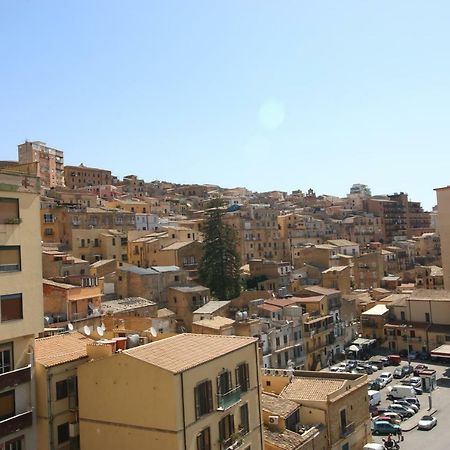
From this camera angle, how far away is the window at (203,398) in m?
20.3

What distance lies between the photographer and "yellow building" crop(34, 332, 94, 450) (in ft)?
69.2

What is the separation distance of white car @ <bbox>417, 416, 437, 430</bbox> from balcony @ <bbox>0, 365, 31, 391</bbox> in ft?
100

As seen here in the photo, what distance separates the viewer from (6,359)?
20172 mm

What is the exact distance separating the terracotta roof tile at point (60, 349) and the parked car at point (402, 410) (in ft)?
94.5

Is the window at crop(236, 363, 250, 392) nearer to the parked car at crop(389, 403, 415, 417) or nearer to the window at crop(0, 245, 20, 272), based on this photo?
the window at crop(0, 245, 20, 272)

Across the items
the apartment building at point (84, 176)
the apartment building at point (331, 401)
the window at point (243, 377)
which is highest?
the apartment building at point (84, 176)

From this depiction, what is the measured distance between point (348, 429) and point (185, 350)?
14.1m

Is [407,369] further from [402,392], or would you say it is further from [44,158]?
[44,158]

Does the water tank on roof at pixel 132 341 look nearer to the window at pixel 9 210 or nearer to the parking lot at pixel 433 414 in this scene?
the window at pixel 9 210

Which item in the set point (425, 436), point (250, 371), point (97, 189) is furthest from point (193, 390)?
point (97, 189)

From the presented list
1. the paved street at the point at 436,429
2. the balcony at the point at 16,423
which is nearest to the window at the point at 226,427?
the balcony at the point at 16,423

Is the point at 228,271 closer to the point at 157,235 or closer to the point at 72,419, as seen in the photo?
the point at 157,235

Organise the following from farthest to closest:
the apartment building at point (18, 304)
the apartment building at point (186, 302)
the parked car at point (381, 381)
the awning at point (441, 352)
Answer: the awning at point (441, 352)
the apartment building at point (186, 302)
the parked car at point (381, 381)
the apartment building at point (18, 304)

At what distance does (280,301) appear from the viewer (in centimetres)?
5766
